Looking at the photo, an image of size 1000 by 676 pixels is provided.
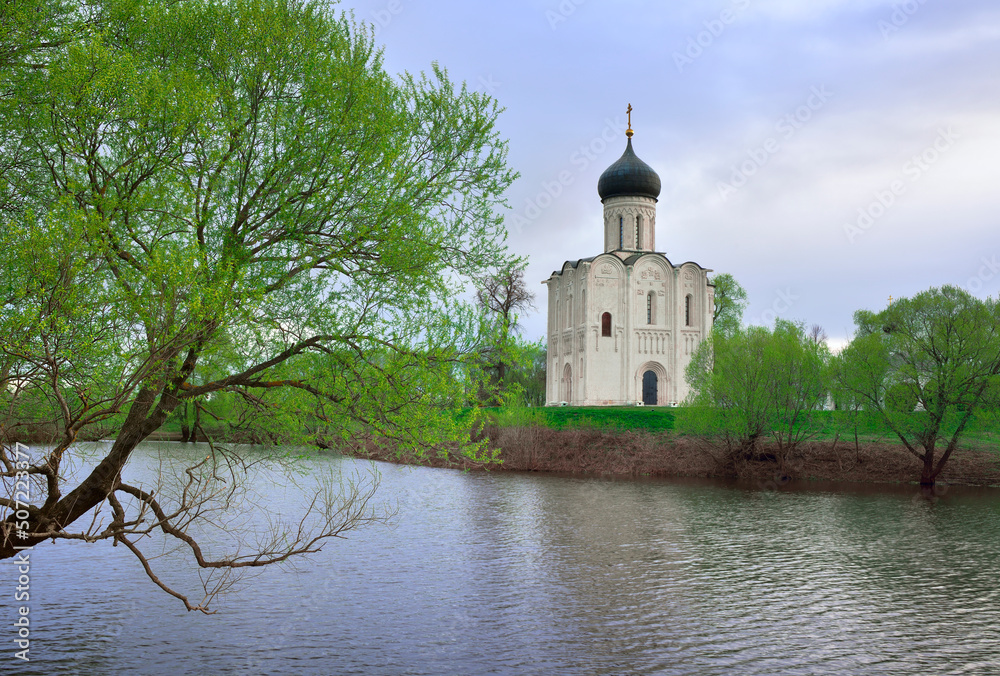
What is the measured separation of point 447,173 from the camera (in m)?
9.36

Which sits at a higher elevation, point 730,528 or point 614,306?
point 614,306

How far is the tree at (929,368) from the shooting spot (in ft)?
90.4

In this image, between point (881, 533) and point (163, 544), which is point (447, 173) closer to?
point (163, 544)

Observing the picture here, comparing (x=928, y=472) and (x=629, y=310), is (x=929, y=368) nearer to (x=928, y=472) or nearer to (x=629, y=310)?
(x=928, y=472)

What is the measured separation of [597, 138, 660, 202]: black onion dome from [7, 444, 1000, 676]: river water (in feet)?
92.8

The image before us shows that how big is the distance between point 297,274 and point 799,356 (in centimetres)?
2592

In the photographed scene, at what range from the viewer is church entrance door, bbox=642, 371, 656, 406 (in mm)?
44062

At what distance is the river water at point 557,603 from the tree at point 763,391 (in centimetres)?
1075

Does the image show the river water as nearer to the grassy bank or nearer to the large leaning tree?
the large leaning tree

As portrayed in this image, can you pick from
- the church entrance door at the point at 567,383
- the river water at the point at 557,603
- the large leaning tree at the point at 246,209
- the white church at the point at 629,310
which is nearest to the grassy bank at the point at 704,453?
the white church at the point at 629,310

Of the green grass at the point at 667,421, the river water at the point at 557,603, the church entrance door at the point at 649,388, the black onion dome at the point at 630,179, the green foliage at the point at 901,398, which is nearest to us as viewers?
the river water at the point at 557,603

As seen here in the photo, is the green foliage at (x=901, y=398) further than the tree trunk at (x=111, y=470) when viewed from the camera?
Yes

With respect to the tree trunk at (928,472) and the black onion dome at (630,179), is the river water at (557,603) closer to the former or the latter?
the tree trunk at (928,472)

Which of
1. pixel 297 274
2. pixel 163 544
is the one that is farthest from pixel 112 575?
pixel 297 274
